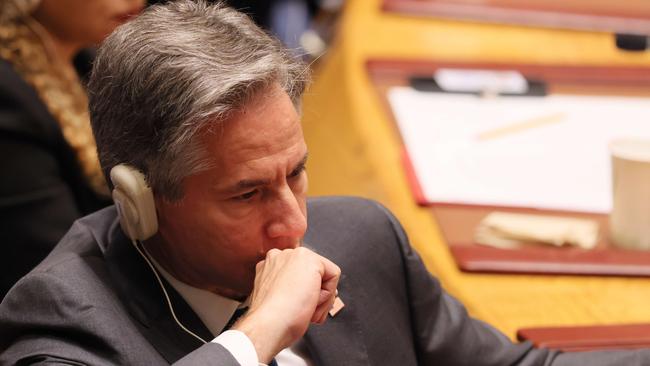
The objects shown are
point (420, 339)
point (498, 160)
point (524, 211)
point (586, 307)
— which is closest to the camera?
point (420, 339)

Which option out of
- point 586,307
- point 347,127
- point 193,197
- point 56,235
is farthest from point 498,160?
point 193,197

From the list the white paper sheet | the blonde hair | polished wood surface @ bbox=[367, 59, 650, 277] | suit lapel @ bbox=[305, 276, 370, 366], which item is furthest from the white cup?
the blonde hair

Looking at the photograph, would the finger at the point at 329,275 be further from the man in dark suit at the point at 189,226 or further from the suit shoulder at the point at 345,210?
the suit shoulder at the point at 345,210

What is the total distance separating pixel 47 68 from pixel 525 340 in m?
1.17

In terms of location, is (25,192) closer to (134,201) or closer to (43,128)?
(43,128)

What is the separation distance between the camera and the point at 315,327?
56.0 inches

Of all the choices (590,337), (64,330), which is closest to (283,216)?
(64,330)

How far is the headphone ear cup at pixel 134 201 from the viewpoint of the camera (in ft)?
4.13

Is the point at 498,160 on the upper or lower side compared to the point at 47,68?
lower

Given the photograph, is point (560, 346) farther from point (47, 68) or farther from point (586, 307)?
point (47, 68)

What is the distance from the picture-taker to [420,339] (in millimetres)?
1515

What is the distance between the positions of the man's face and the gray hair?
0.02 meters

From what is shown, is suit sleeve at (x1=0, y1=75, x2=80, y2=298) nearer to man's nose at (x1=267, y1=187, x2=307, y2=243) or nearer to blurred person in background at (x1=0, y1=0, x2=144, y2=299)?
blurred person in background at (x1=0, y1=0, x2=144, y2=299)

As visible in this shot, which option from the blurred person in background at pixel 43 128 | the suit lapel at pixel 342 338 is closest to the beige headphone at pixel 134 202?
the suit lapel at pixel 342 338
